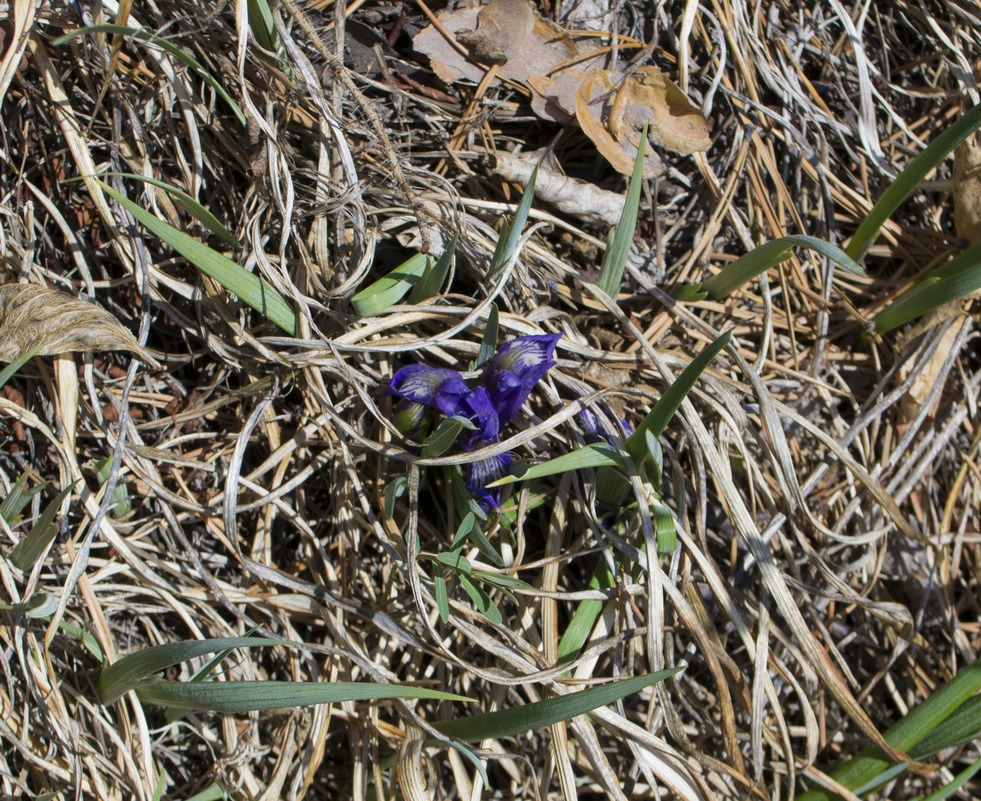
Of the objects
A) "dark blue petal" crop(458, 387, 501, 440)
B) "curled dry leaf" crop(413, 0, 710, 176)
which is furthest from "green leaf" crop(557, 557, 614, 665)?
"curled dry leaf" crop(413, 0, 710, 176)

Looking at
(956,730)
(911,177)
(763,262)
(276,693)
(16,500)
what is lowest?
(16,500)

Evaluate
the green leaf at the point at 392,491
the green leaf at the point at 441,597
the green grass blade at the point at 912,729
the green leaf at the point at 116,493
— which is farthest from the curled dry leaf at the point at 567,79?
the green grass blade at the point at 912,729

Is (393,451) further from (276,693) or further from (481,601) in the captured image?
(276,693)

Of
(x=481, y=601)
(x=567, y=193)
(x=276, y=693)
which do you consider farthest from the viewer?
(x=567, y=193)

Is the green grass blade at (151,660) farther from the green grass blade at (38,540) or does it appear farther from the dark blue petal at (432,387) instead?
the dark blue petal at (432,387)

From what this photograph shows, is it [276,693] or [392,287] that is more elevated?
[392,287]

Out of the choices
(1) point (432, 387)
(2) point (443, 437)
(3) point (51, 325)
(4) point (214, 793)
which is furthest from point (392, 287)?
(4) point (214, 793)

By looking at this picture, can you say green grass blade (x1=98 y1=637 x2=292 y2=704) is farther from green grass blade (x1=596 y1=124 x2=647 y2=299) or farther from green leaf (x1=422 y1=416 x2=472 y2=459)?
green grass blade (x1=596 y1=124 x2=647 y2=299)
